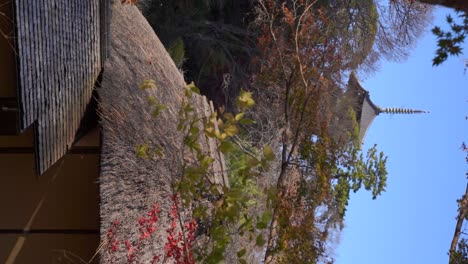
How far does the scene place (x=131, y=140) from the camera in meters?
7.13

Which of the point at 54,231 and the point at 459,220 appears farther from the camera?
the point at 459,220

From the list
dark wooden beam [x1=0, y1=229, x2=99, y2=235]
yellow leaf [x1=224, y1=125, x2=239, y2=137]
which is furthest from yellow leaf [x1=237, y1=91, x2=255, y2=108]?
dark wooden beam [x1=0, y1=229, x2=99, y2=235]

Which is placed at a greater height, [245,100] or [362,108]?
[245,100]

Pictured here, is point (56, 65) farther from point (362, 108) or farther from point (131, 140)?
point (362, 108)

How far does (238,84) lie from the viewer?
1883 cm

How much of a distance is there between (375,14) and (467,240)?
37.8ft

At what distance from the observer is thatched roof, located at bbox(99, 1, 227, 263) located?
21.9ft

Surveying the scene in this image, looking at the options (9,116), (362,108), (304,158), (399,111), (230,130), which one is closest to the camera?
(230,130)

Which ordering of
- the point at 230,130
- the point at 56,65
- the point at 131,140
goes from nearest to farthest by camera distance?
the point at 230,130 → the point at 56,65 → the point at 131,140

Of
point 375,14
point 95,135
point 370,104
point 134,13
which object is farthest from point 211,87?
point 95,135

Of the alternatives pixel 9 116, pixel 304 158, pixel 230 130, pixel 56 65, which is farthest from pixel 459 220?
pixel 9 116

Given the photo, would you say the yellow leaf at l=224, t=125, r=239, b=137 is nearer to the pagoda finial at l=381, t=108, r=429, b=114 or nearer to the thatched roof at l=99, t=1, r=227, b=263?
the thatched roof at l=99, t=1, r=227, b=263

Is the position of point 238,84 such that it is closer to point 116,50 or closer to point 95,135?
point 116,50

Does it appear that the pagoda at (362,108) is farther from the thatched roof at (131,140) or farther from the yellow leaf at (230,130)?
the yellow leaf at (230,130)
